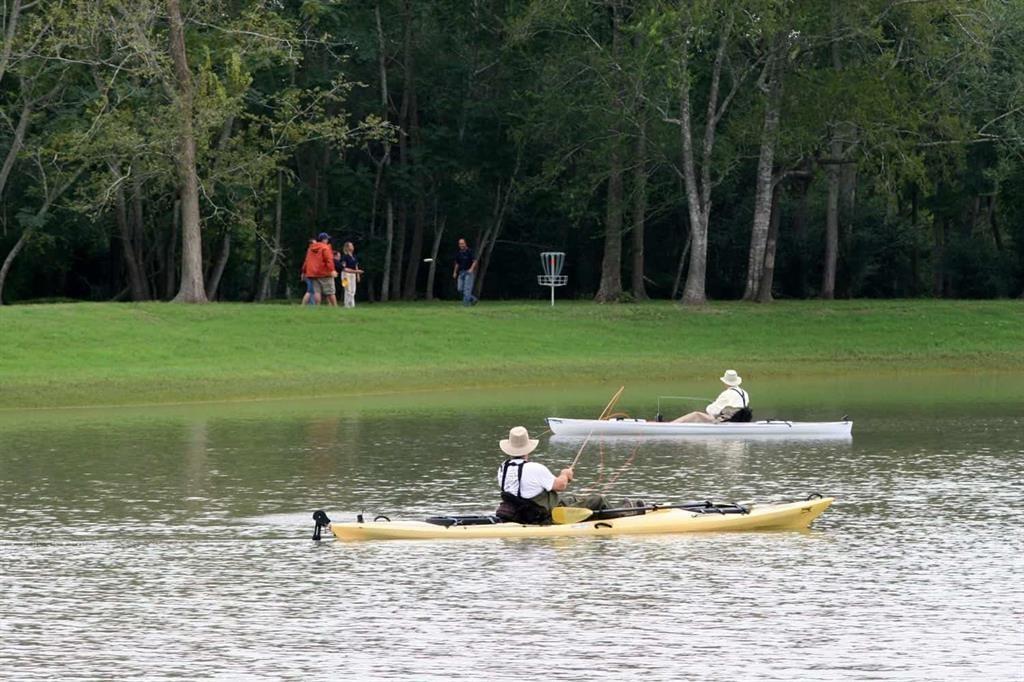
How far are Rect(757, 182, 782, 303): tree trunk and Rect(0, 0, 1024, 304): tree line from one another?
7 centimetres

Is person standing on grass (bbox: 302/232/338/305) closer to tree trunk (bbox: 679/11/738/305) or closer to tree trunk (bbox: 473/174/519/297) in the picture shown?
Result: tree trunk (bbox: 679/11/738/305)

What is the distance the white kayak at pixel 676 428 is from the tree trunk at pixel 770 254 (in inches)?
989

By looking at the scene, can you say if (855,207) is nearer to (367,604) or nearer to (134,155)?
(134,155)

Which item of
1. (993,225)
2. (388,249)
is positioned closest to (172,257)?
(388,249)

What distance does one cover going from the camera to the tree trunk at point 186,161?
48.5 meters

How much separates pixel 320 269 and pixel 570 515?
100ft

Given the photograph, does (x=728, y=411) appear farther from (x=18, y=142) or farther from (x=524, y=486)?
(x=18, y=142)

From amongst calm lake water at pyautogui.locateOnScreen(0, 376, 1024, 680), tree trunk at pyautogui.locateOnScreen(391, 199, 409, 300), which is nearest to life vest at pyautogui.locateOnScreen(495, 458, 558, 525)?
calm lake water at pyautogui.locateOnScreen(0, 376, 1024, 680)

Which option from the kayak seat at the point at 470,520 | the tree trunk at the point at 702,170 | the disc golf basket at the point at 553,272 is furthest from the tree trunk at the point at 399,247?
the kayak seat at the point at 470,520

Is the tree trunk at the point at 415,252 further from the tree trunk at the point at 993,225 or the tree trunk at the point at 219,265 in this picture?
the tree trunk at the point at 993,225

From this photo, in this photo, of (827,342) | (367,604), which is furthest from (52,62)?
(367,604)

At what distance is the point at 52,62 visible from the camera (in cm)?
5572

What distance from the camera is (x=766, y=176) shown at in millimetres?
55188

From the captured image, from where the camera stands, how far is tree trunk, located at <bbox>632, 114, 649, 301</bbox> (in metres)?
55.6
